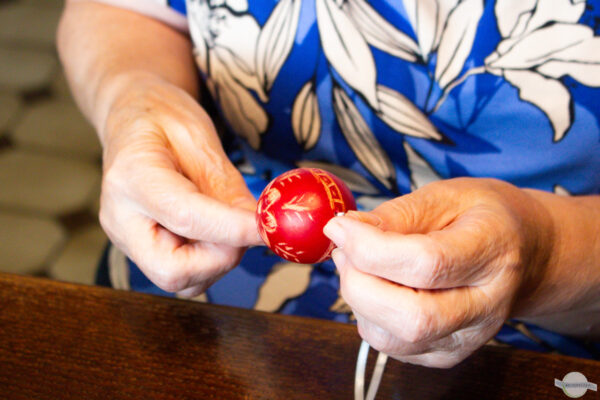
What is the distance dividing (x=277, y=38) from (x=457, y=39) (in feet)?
0.84

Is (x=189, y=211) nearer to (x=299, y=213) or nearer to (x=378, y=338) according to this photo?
(x=299, y=213)

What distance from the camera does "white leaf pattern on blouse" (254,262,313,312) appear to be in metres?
0.85

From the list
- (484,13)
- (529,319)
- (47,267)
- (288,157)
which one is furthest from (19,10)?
(529,319)

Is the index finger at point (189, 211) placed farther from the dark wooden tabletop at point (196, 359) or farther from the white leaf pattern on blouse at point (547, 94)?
the white leaf pattern on blouse at point (547, 94)

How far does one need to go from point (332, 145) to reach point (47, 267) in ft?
3.54

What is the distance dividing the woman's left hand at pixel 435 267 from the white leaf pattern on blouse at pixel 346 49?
24cm

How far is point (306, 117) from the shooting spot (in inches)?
32.5

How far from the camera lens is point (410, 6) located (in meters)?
0.67

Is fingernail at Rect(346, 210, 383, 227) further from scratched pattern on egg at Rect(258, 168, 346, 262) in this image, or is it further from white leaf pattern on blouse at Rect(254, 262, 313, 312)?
white leaf pattern on blouse at Rect(254, 262, 313, 312)

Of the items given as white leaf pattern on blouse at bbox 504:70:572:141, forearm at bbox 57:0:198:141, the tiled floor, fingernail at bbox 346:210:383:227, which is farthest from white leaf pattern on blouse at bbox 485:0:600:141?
the tiled floor

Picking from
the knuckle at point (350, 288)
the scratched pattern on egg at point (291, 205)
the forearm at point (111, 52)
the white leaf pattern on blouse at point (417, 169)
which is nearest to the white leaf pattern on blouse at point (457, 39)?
the white leaf pattern on blouse at point (417, 169)

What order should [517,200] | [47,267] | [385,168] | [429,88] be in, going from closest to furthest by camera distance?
[517,200], [429,88], [385,168], [47,267]

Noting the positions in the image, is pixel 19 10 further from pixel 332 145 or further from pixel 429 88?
pixel 429 88

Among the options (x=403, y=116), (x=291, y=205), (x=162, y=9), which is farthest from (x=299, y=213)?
(x=162, y=9)
